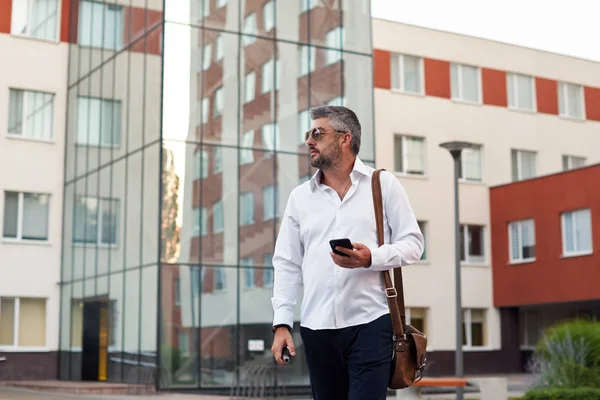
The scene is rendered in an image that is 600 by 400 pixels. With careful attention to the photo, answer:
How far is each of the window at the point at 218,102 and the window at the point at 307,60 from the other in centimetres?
227

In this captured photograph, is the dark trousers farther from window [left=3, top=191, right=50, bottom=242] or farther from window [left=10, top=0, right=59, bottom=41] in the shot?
window [left=10, top=0, right=59, bottom=41]

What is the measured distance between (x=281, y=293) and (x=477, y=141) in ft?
104

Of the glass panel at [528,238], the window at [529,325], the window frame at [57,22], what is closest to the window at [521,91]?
the glass panel at [528,238]

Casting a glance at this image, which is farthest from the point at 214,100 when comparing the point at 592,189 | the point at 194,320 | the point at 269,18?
the point at 592,189

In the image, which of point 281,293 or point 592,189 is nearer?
point 281,293

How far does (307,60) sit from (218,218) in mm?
4725

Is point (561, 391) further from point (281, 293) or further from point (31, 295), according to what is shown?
point (31, 295)

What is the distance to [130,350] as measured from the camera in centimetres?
2275

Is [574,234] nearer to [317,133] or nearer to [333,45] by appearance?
[333,45]

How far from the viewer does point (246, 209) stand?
23.1 m

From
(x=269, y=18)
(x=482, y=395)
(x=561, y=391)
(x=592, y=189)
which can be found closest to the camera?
(x=482, y=395)

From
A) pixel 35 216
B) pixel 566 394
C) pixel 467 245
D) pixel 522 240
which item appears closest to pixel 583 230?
pixel 522 240

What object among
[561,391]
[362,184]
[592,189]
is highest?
[592,189]

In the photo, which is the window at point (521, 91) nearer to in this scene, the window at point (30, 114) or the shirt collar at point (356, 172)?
the window at point (30, 114)
